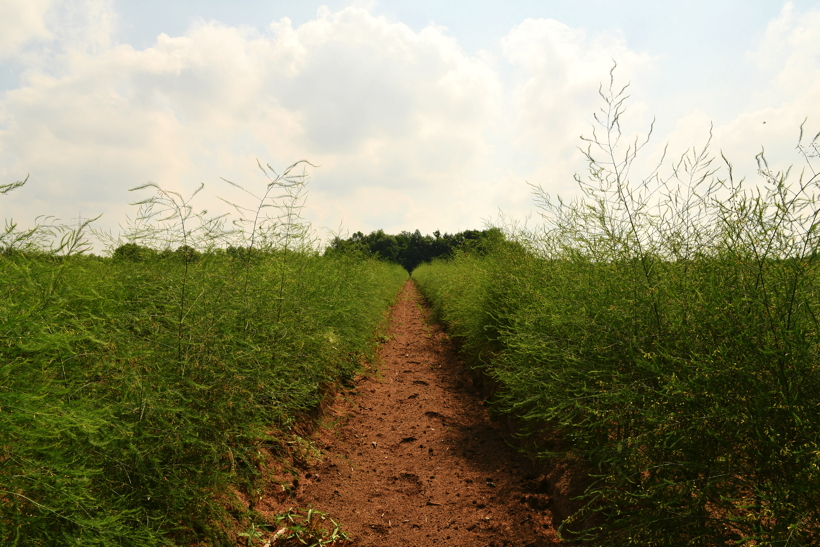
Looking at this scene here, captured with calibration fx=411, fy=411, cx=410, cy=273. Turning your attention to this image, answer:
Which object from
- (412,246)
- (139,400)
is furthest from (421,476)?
(412,246)

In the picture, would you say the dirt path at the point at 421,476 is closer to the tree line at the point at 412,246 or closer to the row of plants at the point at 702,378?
the row of plants at the point at 702,378

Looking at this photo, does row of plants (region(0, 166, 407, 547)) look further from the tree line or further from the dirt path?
the tree line

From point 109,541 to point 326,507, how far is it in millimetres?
1667

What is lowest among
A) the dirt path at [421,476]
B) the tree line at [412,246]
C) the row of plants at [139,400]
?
the dirt path at [421,476]

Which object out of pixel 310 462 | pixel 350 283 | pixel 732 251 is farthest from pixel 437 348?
pixel 732 251

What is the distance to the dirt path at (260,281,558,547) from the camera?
2.83 m

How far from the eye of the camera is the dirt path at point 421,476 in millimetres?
2832

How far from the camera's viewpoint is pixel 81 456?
1.69 meters

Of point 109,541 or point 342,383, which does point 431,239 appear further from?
point 109,541

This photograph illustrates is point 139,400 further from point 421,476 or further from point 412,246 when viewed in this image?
point 412,246

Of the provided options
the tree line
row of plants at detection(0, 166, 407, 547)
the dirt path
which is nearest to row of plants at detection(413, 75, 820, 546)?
the dirt path

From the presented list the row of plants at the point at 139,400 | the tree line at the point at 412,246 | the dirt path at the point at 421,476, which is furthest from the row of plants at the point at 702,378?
the tree line at the point at 412,246

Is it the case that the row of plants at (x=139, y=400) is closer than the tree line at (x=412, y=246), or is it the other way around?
the row of plants at (x=139, y=400)

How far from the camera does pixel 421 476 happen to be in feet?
11.8
